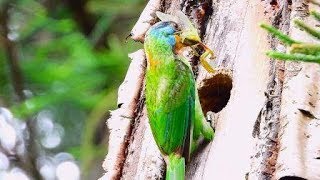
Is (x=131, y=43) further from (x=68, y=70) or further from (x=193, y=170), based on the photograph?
(x=193, y=170)

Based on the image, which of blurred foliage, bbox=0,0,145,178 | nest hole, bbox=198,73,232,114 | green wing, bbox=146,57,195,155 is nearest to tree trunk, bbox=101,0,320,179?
nest hole, bbox=198,73,232,114

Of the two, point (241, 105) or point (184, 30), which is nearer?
point (241, 105)

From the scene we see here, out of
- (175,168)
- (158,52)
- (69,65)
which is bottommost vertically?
(175,168)

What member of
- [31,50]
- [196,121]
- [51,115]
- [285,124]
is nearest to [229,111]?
[196,121]

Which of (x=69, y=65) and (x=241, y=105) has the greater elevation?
(x=69, y=65)

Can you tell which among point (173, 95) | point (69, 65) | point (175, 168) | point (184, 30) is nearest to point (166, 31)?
point (184, 30)

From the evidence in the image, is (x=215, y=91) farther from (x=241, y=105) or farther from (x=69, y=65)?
(x=69, y=65)
